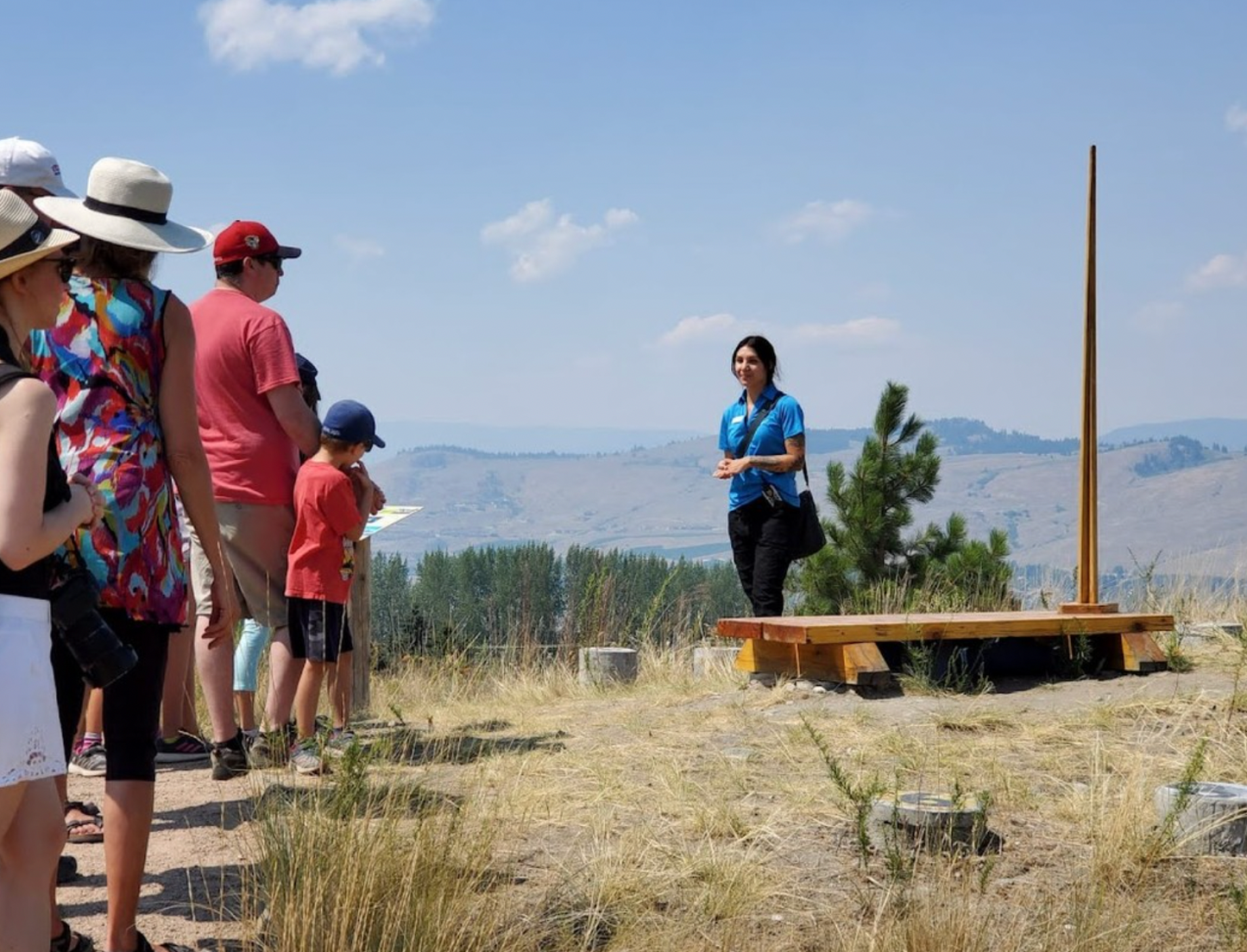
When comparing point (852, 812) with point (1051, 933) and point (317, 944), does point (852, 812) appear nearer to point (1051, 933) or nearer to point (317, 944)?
point (1051, 933)

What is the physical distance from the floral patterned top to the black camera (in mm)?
542

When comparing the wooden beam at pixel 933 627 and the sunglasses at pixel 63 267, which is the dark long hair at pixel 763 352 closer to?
the wooden beam at pixel 933 627

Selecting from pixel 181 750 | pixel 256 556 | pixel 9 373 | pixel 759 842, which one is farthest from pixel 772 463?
pixel 9 373

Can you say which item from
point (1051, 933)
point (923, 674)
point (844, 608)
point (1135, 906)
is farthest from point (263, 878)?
point (844, 608)

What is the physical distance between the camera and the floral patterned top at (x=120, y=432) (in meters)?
3.27

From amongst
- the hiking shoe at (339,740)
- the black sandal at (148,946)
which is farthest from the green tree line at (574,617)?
the black sandal at (148,946)

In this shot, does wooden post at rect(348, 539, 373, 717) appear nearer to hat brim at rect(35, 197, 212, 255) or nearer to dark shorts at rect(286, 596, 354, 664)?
dark shorts at rect(286, 596, 354, 664)

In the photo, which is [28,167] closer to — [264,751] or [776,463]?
[264,751]

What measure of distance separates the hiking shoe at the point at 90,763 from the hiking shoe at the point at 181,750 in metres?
0.36

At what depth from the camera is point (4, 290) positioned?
8.58 feet

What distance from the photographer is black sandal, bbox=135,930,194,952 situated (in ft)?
10.5

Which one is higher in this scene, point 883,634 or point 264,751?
point 883,634

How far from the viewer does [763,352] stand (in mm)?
8062

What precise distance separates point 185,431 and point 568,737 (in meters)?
3.26
